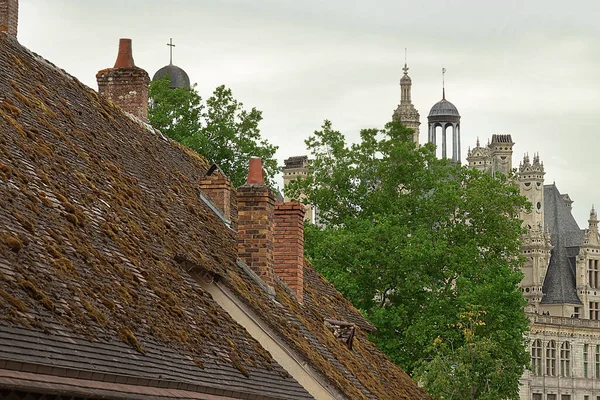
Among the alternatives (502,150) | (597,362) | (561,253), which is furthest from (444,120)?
(597,362)

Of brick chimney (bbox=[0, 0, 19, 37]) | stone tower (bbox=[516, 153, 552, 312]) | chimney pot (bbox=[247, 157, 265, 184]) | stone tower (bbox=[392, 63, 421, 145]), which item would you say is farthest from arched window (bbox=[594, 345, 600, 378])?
brick chimney (bbox=[0, 0, 19, 37])

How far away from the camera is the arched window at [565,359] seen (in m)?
145

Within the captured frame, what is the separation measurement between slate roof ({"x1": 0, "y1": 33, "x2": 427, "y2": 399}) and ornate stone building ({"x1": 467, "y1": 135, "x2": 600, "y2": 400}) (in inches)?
4568

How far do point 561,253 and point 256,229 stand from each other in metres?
138

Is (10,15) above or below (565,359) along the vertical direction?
above

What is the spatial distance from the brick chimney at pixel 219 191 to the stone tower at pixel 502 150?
145 m

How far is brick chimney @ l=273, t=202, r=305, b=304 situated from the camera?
27.9 meters

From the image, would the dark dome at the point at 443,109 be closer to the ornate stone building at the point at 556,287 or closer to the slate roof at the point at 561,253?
the ornate stone building at the point at 556,287

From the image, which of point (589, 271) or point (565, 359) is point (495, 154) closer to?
point (589, 271)

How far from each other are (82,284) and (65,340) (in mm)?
1559

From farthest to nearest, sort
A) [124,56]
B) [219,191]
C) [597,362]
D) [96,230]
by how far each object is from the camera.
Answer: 1. [597,362]
2. [124,56]
3. [219,191]
4. [96,230]

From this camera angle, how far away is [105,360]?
1500 centimetres

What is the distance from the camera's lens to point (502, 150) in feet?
565

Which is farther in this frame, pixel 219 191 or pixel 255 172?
pixel 219 191
